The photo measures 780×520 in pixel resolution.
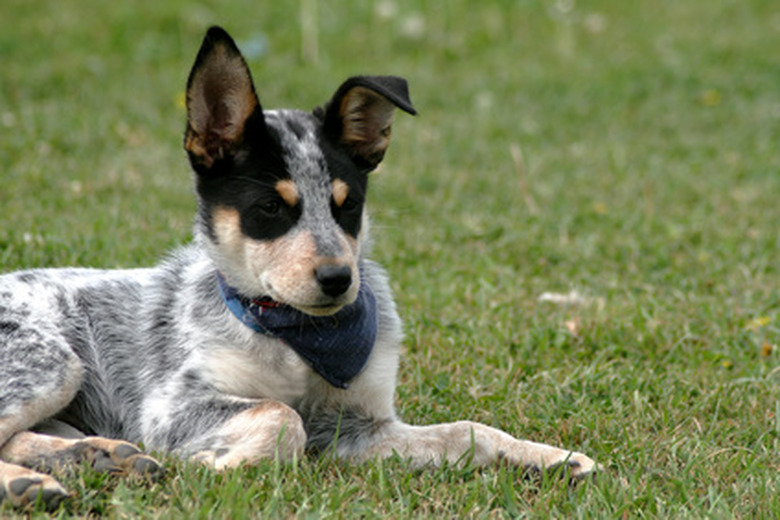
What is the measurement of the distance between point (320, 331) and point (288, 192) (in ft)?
1.87

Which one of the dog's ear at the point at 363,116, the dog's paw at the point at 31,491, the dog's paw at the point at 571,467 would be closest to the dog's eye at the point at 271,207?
the dog's ear at the point at 363,116

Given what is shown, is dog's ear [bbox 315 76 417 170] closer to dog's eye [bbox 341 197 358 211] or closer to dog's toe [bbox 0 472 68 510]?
dog's eye [bbox 341 197 358 211]

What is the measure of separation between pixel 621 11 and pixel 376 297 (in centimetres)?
1044

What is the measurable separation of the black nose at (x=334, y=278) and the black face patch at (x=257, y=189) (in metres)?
0.29

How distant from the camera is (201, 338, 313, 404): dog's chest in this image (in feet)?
13.3

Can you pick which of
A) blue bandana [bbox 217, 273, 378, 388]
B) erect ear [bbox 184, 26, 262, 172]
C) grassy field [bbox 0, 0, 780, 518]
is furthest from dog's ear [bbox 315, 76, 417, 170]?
grassy field [bbox 0, 0, 780, 518]

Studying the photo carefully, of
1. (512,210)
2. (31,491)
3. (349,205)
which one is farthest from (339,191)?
(512,210)

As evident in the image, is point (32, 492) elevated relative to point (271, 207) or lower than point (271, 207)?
lower

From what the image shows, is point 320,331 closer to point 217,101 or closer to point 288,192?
point 288,192

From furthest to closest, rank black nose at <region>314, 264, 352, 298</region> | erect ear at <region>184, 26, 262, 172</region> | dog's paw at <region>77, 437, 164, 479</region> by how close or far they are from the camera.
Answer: erect ear at <region>184, 26, 262, 172</region>
black nose at <region>314, 264, 352, 298</region>
dog's paw at <region>77, 437, 164, 479</region>

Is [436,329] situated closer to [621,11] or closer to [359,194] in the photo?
[359,194]

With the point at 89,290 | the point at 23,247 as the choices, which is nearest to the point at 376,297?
the point at 89,290

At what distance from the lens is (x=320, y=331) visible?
159 inches

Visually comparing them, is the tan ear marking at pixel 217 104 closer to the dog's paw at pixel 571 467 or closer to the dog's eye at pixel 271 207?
the dog's eye at pixel 271 207
